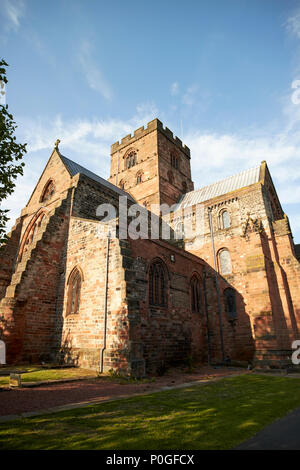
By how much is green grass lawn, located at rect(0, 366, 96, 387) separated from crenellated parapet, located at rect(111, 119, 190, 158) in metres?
29.2

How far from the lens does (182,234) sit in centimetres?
2455

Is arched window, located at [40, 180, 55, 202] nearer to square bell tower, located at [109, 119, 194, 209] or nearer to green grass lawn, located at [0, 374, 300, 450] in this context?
square bell tower, located at [109, 119, 194, 209]

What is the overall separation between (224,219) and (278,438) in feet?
61.6

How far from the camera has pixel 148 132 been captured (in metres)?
33.9

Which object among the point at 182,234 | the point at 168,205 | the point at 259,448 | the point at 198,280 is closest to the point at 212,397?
the point at 259,448

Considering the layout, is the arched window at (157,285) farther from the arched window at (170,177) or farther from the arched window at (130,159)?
the arched window at (130,159)

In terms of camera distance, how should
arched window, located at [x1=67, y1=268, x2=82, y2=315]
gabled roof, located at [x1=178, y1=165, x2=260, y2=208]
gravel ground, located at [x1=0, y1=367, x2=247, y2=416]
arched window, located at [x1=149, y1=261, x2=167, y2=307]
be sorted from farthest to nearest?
gabled roof, located at [x1=178, y1=165, x2=260, y2=208] → arched window, located at [x1=149, y1=261, x2=167, y2=307] → arched window, located at [x1=67, y1=268, x2=82, y2=315] → gravel ground, located at [x1=0, y1=367, x2=247, y2=416]

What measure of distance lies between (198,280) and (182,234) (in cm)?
→ 586

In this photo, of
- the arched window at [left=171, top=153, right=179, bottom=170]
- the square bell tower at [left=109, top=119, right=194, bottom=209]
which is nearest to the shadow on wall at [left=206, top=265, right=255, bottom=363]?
the square bell tower at [left=109, top=119, right=194, bottom=209]

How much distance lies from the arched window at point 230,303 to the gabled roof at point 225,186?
9.50 m

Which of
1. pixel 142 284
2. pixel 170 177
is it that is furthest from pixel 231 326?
pixel 170 177

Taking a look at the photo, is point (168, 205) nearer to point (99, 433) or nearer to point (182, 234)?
point (182, 234)

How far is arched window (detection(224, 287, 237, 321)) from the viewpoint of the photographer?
61.2 ft

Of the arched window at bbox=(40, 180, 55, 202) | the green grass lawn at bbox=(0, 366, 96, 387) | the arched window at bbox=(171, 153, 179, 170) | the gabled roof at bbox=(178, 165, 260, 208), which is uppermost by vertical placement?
the arched window at bbox=(171, 153, 179, 170)
